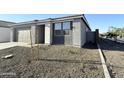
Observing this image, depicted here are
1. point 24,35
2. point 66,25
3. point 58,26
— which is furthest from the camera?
point 24,35

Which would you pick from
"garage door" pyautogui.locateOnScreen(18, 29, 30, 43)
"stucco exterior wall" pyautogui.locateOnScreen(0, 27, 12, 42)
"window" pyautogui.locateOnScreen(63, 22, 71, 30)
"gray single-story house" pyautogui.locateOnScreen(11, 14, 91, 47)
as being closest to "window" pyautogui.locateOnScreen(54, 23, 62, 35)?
"gray single-story house" pyautogui.locateOnScreen(11, 14, 91, 47)

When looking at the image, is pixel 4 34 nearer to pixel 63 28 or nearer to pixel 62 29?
pixel 62 29

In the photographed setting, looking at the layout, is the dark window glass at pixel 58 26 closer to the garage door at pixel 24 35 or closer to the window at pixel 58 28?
the window at pixel 58 28

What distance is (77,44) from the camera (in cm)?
1173

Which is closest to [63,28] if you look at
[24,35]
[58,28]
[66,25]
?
[66,25]

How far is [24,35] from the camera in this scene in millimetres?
18016

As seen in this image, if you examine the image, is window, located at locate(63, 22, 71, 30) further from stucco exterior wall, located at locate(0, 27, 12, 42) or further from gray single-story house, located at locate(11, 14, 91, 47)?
stucco exterior wall, located at locate(0, 27, 12, 42)

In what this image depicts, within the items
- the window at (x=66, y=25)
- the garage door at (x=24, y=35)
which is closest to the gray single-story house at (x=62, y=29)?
the window at (x=66, y=25)

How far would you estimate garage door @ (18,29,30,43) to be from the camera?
17547mm

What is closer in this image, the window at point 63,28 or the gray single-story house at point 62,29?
the gray single-story house at point 62,29

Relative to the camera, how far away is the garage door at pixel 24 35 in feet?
57.6
